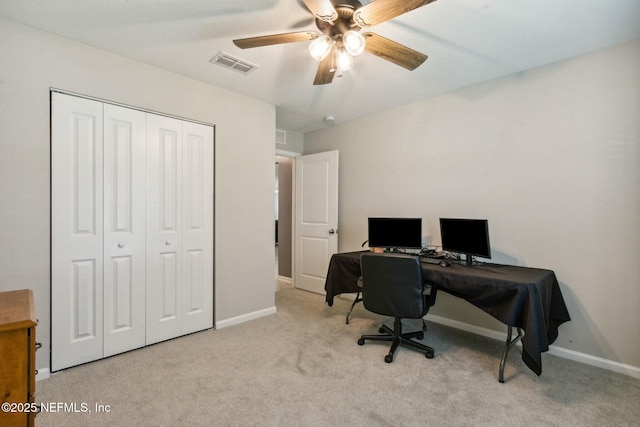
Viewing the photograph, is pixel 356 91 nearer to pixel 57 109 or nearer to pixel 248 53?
pixel 248 53

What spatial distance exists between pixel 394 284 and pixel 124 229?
7.52ft

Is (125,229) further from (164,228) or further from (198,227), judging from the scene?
(198,227)

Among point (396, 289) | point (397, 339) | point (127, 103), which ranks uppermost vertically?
point (127, 103)

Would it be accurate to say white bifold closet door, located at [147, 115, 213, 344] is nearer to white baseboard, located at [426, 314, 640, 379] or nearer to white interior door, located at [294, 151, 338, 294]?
white interior door, located at [294, 151, 338, 294]

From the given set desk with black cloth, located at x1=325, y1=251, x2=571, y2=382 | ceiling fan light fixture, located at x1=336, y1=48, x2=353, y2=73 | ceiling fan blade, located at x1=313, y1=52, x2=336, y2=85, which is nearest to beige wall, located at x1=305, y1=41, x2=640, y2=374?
desk with black cloth, located at x1=325, y1=251, x2=571, y2=382

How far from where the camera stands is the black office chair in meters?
2.37

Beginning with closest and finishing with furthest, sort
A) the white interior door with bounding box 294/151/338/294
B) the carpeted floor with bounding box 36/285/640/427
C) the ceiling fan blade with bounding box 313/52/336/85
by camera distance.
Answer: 1. the carpeted floor with bounding box 36/285/640/427
2. the ceiling fan blade with bounding box 313/52/336/85
3. the white interior door with bounding box 294/151/338/294

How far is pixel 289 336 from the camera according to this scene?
114 inches

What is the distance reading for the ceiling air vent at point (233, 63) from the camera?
98.0 inches

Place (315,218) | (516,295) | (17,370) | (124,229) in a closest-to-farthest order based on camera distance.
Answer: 1. (17,370)
2. (516,295)
3. (124,229)
4. (315,218)

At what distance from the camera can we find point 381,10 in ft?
5.04

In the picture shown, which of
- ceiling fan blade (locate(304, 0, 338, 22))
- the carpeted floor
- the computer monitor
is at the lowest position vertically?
the carpeted floor

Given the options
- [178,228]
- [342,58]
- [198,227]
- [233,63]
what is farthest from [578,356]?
[233,63]

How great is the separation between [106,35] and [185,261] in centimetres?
192
